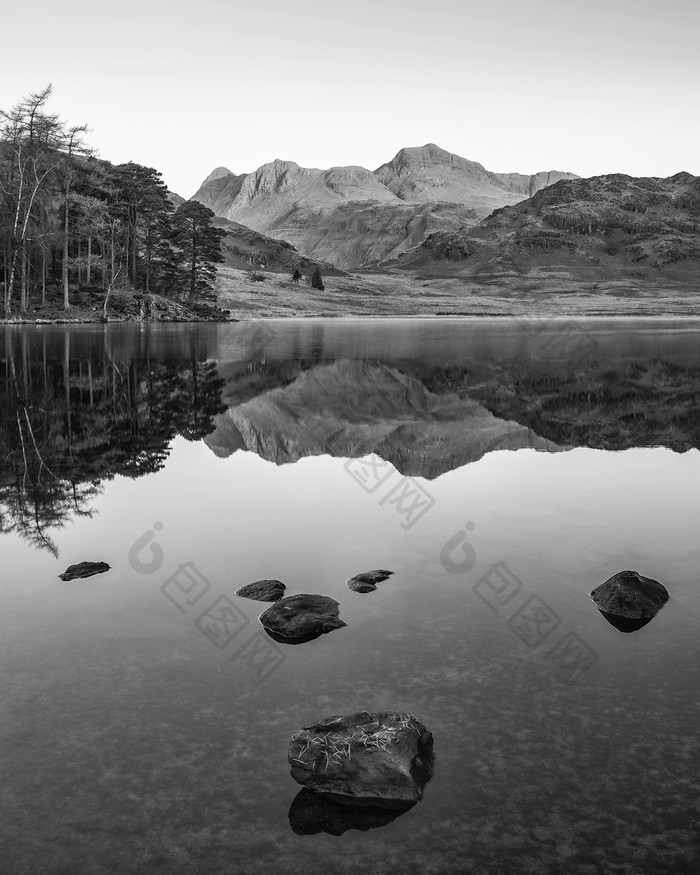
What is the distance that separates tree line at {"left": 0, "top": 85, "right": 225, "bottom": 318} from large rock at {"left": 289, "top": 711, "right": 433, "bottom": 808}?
8590 cm

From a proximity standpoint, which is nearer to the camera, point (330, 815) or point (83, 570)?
point (330, 815)

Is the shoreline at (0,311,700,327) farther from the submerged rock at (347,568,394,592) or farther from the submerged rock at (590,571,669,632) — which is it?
the submerged rock at (590,571,669,632)

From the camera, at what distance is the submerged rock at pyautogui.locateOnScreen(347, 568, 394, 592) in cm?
1132

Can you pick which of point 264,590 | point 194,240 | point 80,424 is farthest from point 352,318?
point 264,590

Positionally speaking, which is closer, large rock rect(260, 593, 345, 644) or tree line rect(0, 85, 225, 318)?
large rock rect(260, 593, 345, 644)

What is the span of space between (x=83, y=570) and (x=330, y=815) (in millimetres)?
6602

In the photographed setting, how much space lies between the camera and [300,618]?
976cm

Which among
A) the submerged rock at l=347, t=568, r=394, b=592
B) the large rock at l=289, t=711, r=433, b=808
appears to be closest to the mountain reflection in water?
the submerged rock at l=347, t=568, r=394, b=592

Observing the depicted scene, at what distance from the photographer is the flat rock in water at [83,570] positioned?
1145 centimetres

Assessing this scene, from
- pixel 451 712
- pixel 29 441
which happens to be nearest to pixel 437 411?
pixel 29 441

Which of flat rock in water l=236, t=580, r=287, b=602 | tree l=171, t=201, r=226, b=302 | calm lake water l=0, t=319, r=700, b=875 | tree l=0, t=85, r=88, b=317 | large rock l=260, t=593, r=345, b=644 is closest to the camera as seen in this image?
calm lake water l=0, t=319, r=700, b=875

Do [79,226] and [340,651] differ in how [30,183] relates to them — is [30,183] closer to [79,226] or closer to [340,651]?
[79,226]

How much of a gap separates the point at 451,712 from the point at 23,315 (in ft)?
299

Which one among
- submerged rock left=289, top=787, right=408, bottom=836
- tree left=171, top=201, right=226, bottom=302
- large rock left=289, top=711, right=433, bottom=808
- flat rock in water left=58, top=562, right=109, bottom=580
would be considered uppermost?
tree left=171, top=201, right=226, bottom=302
